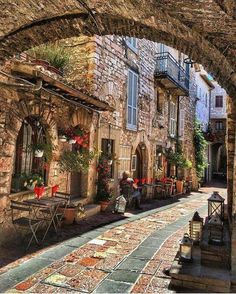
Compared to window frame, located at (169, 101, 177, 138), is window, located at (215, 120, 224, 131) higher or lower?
higher

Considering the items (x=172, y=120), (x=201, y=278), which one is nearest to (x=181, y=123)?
(x=172, y=120)

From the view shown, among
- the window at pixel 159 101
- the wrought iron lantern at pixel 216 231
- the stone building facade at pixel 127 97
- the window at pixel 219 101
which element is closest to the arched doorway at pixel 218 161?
the window at pixel 219 101

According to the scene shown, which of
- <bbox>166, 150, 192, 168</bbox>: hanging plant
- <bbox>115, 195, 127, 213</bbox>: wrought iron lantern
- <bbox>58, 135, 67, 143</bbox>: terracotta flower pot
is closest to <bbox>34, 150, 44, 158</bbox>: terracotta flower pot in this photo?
<bbox>58, 135, 67, 143</bbox>: terracotta flower pot

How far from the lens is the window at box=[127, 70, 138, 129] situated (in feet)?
33.7

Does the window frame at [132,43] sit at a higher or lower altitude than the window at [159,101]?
higher

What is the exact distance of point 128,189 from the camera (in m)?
9.14

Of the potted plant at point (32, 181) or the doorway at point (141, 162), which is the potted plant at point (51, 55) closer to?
the potted plant at point (32, 181)

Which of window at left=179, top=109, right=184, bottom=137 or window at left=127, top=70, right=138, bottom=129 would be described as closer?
window at left=127, top=70, right=138, bottom=129

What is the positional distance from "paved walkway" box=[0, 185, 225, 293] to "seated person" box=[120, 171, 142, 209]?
248 cm

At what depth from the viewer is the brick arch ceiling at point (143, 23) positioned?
272 centimetres

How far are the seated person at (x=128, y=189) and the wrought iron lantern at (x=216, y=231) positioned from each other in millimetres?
4559

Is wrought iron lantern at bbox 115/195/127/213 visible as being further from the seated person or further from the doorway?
the doorway

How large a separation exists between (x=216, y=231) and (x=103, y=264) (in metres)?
1.78

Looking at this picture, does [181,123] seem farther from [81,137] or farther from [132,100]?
[81,137]
